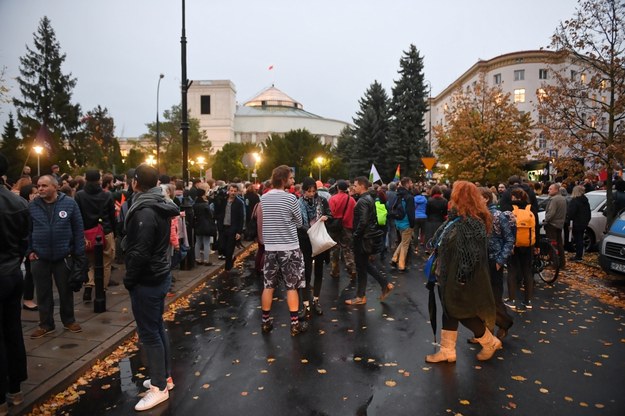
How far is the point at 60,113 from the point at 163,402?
55.4 metres

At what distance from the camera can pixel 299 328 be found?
5.94m

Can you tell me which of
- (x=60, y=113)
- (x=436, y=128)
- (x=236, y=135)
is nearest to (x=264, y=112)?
(x=236, y=135)

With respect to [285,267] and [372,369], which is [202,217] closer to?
[285,267]

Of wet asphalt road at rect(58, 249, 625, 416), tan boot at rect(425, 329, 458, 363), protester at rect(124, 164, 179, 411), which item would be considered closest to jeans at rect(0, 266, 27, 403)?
wet asphalt road at rect(58, 249, 625, 416)

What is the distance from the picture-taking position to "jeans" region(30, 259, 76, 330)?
18.3 feet

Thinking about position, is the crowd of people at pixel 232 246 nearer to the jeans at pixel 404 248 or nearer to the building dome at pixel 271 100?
the jeans at pixel 404 248

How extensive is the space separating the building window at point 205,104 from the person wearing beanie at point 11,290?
331 feet

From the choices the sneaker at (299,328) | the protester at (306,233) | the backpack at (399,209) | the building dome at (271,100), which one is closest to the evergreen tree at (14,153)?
the backpack at (399,209)

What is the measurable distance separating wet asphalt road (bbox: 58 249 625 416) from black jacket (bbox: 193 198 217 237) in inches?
128

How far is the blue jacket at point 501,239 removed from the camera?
546 centimetres

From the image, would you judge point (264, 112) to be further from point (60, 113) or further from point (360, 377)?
point (360, 377)

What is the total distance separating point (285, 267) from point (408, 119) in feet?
139

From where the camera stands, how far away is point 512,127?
2569 centimetres

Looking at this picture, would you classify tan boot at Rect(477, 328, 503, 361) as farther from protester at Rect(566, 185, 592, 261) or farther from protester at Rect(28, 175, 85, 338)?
protester at Rect(566, 185, 592, 261)
